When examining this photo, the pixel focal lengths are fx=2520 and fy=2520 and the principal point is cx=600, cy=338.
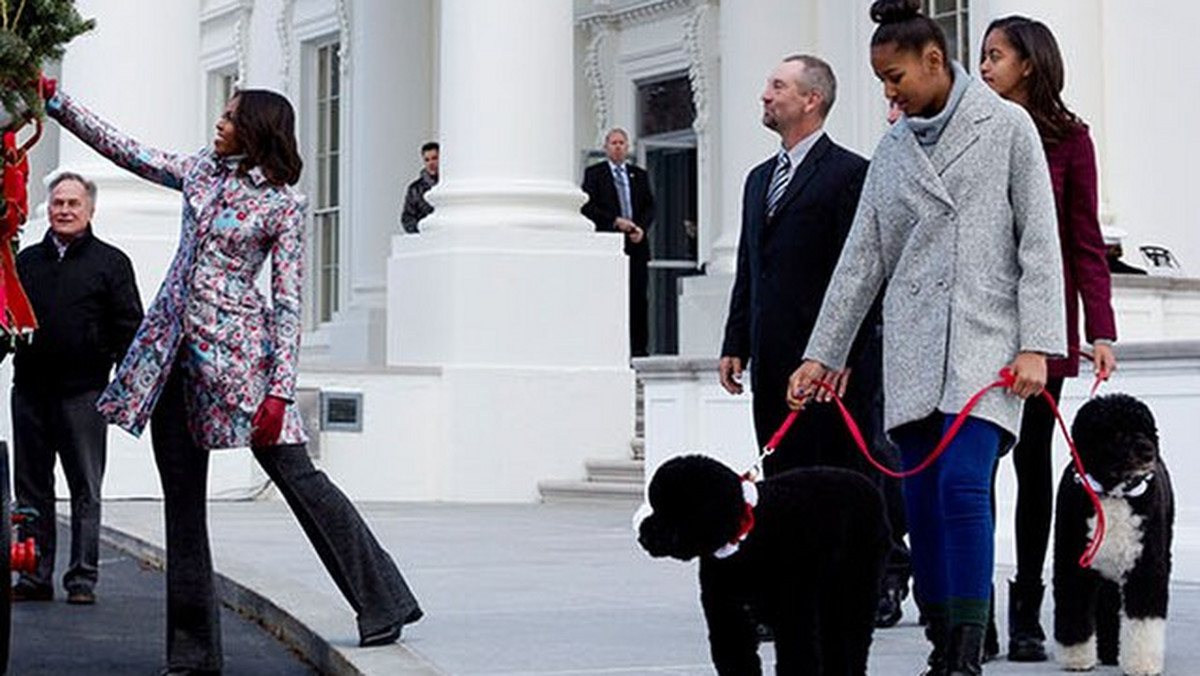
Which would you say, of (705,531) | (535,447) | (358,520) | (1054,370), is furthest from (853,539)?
(535,447)

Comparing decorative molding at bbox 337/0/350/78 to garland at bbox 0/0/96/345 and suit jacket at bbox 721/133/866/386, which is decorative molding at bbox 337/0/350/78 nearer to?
suit jacket at bbox 721/133/866/386

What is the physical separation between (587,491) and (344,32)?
385 inches

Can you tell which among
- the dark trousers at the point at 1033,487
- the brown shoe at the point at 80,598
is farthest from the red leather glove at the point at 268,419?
the brown shoe at the point at 80,598

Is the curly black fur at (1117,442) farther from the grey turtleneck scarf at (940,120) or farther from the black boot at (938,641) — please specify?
the grey turtleneck scarf at (940,120)

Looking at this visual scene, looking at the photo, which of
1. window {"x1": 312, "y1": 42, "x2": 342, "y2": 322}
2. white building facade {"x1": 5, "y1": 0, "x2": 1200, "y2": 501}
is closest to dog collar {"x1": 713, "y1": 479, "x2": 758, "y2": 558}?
white building facade {"x1": 5, "y1": 0, "x2": 1200, "y2": 501}

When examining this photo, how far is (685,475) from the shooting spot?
5773mm

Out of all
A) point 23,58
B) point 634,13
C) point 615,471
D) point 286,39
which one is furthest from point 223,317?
point 286,39

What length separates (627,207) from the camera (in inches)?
752

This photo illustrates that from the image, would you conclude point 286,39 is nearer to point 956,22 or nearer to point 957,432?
point 956,22

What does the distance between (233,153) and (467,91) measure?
32.2ft

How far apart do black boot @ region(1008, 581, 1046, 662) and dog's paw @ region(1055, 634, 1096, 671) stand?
0.83ft

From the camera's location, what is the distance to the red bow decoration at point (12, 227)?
24.5ft

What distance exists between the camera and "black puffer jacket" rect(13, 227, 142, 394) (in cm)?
1030

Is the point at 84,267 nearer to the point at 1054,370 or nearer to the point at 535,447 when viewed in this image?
the point at 1054,370
